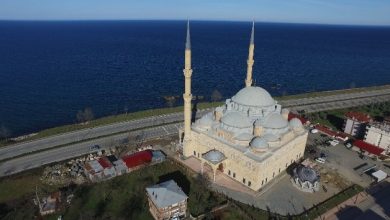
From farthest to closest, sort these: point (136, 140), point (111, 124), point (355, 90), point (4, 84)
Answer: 1. point (4, 84)
2. point (355, 90)
3. point (111, 124)
4. point (136, 140)

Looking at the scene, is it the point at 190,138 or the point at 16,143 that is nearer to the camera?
the point at 190,138

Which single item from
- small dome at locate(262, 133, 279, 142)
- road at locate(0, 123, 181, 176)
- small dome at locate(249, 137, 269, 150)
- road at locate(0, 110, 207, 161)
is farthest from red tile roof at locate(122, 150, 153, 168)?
small dome at locate(262, 133, 279, 142)

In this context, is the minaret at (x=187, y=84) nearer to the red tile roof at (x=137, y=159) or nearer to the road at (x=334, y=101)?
the red tile roof at (x=137, y=159)

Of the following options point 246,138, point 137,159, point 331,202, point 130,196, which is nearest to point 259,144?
point 246,138

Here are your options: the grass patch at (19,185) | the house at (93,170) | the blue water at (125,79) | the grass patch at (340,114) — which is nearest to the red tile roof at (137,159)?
the house at (93,170)

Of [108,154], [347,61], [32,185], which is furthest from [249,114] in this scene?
[347,61]

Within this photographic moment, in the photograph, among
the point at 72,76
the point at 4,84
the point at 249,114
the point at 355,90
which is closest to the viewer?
the point at 249,114

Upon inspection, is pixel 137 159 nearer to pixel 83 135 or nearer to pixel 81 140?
pixel 81 140

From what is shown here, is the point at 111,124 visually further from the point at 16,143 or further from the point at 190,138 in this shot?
the point at 190,138
